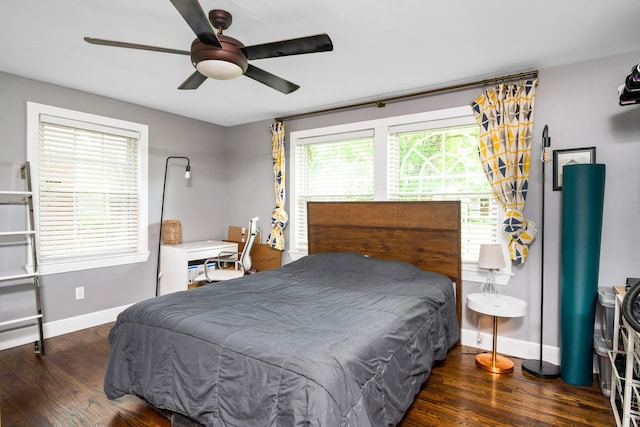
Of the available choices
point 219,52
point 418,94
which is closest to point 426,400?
point 219,52

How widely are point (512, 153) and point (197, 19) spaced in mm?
2645

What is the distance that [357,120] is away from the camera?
393 cm

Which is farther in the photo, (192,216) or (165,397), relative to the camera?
(192,216)

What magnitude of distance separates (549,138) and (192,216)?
4.17m

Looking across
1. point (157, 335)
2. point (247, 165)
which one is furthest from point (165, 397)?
point (247, 165)

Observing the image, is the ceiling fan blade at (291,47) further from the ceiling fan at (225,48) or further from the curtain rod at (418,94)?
the curtain rod at (418,94)

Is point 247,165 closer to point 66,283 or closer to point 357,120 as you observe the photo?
point 357,120

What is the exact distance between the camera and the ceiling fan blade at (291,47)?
1.84m

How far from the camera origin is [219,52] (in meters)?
1.94

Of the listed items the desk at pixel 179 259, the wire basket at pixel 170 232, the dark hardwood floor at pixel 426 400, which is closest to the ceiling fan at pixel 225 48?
the dark hardwood floor at pixel 426 400

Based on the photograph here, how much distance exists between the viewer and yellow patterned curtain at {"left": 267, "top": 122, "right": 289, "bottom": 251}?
4.42 metres

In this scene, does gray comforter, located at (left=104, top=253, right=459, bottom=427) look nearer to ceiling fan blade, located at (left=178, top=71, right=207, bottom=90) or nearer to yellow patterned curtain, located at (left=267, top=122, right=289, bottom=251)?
ceiling fan blade, located at (left=178, top=71, right=207, bottom=90)

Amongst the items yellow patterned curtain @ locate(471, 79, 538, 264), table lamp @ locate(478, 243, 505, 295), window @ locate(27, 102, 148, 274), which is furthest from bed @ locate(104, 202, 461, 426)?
window @ locate(27, 102, 148, 274)

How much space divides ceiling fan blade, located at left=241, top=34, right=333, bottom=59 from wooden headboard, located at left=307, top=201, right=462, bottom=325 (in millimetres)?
1983
